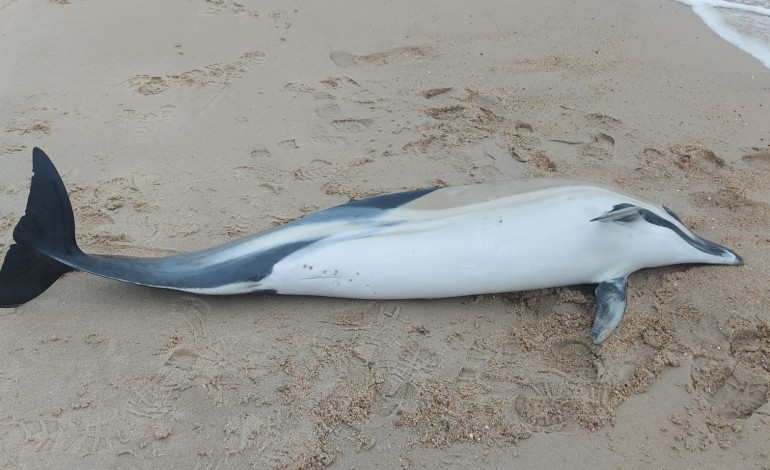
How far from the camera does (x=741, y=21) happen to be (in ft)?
21.1

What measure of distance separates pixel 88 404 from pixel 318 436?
3.38 ft

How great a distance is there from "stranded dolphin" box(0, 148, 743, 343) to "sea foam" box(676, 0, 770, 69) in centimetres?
361

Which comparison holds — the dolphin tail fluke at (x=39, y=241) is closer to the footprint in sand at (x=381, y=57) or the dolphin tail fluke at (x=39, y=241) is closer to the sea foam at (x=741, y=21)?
the footprint in sand at (x=381, y=57)

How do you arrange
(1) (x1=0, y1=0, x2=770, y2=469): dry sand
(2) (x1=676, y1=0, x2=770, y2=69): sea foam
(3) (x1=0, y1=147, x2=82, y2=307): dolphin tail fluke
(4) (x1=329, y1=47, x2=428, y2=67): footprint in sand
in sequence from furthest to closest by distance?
(2) (x1=676, y1=0, x2=770, y2=69): sea foam → (4) (x1=329, y1=47, x2=428, y2=67): footprint in sand → (3) (x1=0, y1=147, x2=82, y2=307): dolphin tail fluke → (1) (x1=0, y1=0, x2=770, y2=469): dry sand

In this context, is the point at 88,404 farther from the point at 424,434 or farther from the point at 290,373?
the point at 424,434

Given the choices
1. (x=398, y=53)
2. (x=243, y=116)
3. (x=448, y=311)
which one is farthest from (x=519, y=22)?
(x=448, y=311)

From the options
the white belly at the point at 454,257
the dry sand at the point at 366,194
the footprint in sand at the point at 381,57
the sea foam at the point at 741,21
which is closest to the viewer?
the dry sand at the point at 366,194

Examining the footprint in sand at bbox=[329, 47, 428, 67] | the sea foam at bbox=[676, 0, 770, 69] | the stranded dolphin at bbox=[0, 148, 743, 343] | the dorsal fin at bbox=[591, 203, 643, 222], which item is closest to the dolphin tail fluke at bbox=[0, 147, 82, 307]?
the stranded dolphin at bbox=[0, 148, 743, 343]

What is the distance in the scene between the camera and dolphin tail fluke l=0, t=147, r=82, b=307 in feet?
9.61

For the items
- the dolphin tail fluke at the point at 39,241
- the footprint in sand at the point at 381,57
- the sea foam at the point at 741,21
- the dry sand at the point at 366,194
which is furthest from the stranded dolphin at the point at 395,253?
the sea foam at the point at 741,21

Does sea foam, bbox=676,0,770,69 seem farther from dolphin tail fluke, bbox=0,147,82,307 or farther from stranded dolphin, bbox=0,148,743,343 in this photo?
dolphin tail fluke, bbox=0,147,82,307

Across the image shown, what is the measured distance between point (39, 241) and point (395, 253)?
174 cm

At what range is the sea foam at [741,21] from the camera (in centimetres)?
585

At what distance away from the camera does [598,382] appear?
2820 millimetres
